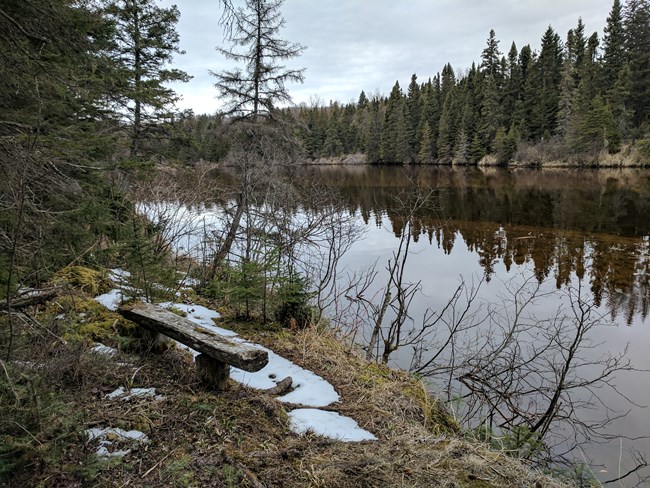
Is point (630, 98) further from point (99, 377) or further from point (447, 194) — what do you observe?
point (99, 377)

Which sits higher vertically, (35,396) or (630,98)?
(630,98)

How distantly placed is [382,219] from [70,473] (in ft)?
58.9

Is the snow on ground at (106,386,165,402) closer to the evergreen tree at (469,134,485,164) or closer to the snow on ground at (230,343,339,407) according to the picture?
the snow on ground at (230,343,339,407)

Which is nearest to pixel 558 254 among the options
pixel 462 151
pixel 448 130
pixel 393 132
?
pixel 462 151

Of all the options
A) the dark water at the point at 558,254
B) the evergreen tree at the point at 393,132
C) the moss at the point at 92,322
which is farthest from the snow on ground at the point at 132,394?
the evergreen tree at the point at 393,132

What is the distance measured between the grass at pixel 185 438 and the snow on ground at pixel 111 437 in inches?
1.6

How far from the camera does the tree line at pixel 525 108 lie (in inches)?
1571

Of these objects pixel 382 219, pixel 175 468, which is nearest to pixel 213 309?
pixel 175 468

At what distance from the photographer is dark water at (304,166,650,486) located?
6.33m

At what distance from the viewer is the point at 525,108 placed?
5075 cm

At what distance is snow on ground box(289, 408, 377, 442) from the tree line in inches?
933

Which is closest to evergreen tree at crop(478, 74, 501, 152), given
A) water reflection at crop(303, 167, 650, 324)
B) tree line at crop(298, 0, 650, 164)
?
tree line at crop(298, 0, 650, 164)

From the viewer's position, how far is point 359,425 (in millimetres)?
3496

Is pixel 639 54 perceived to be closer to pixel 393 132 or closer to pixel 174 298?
pixel 393 132
